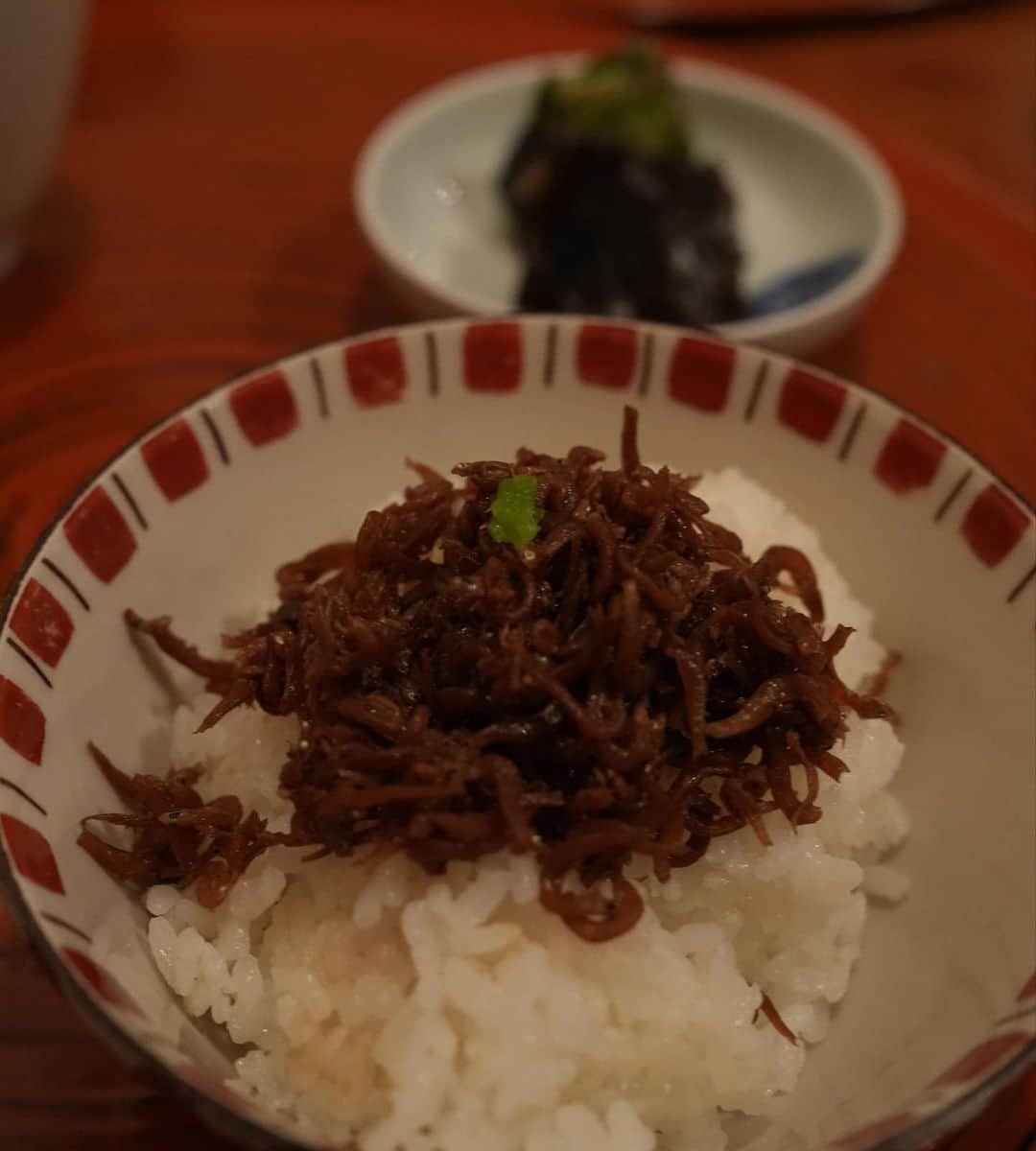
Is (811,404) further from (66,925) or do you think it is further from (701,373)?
(66,925)

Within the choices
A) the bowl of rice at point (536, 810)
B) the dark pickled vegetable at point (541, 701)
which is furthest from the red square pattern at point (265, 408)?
the dark pickled vegetable at point (541, 701)

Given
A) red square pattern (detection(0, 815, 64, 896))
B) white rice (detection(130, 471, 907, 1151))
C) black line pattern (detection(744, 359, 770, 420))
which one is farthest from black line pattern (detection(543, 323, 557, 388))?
red square pattern (detection(0, 815, 64, 896))

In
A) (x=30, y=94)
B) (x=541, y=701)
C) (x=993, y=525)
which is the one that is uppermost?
(x=993, y=525)

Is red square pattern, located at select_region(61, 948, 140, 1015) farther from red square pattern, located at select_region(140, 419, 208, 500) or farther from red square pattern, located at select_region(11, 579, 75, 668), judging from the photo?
red square pattern, located at select_region(140, 419, 208, 500)

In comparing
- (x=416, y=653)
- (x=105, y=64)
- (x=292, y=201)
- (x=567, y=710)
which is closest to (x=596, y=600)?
(x=567, y=710)

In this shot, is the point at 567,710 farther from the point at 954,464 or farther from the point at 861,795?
the point at 954,464

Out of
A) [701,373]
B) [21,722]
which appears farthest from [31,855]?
[701,373]
